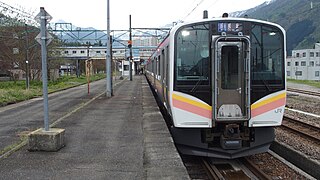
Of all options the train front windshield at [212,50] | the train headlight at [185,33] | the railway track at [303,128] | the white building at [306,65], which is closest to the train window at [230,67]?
the train front windshield at [212,50]

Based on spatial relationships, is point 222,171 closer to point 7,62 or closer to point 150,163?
point 150,163

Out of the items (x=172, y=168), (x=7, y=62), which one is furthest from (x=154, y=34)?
(x=172, y=168)

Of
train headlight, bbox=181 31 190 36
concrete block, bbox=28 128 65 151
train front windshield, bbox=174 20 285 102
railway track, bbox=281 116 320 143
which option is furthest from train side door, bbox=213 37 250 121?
railway track, bbox=281 116 320 143

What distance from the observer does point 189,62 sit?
279 inches

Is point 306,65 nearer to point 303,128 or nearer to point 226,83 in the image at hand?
point 303,128

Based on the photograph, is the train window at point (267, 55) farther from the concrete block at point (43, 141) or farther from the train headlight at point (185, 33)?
the concrete block at point (43, 141)

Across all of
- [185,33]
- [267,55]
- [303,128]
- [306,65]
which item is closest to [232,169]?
[267,55]

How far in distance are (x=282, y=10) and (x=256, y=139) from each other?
428 ft

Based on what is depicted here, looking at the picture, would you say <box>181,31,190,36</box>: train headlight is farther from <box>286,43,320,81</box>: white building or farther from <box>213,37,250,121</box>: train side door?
<box>286,43,320,81</box>: white building

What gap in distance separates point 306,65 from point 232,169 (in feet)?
216

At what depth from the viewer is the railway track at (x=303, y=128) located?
9.46 meters

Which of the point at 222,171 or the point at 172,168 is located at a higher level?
the point at 172,168

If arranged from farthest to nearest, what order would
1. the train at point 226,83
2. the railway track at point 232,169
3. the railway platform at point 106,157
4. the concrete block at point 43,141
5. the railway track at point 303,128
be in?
the railway track at point 303,128 < the train at point 226,83 < the railway track at point 232,169 < the concrete block at point 43,141 < the railway platform at point 106,157

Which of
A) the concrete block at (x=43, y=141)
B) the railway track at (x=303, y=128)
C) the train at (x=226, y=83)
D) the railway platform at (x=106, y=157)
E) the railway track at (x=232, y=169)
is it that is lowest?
the railway track at (x=232, y=169)
